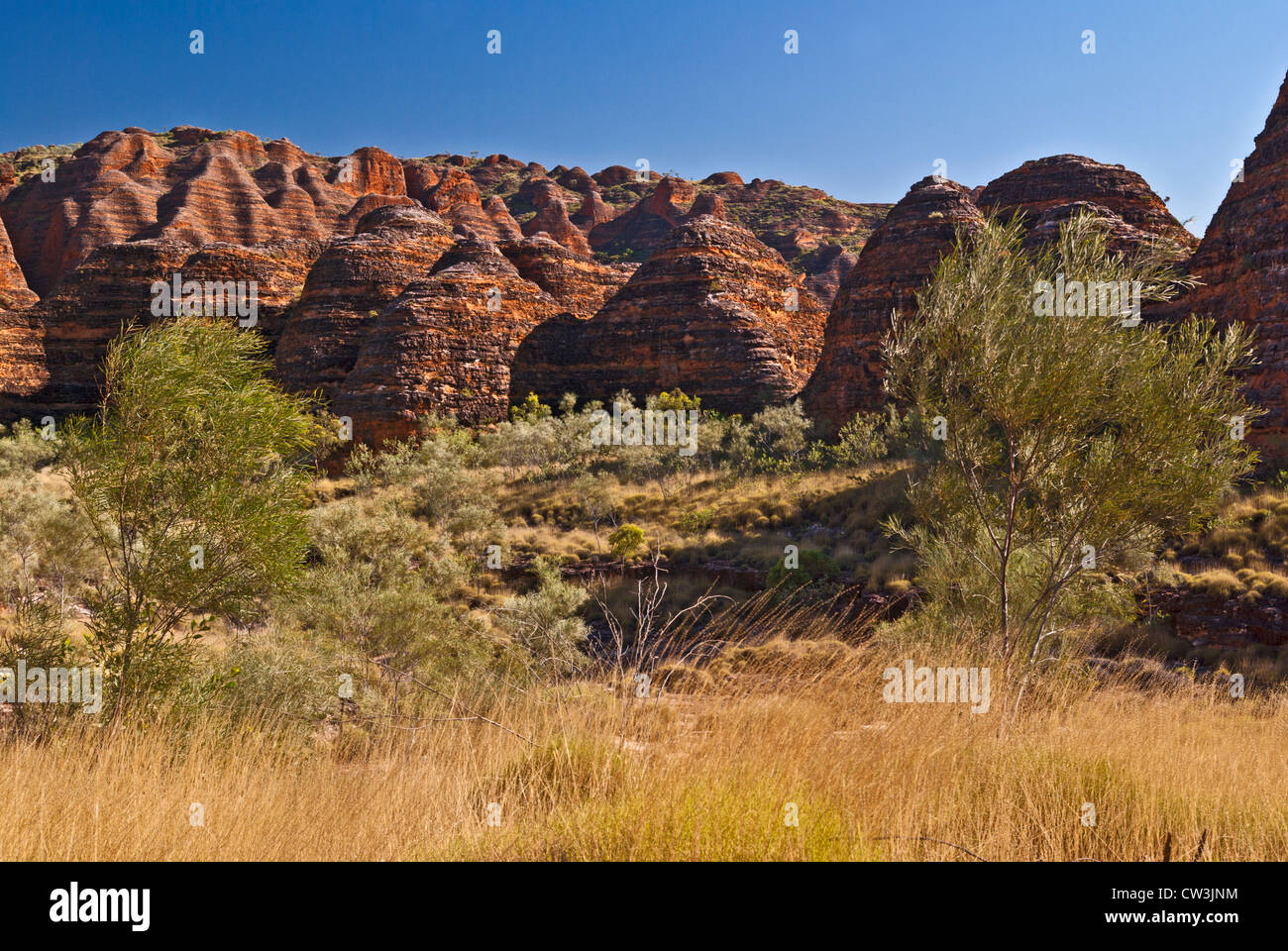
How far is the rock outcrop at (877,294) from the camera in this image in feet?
96.0

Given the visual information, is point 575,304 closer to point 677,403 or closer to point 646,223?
point 677,403

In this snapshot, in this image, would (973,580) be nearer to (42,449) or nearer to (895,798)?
(895,798)

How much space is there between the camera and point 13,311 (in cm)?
3700

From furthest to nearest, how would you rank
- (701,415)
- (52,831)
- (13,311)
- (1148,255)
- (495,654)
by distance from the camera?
1. (13,311)
2. (701,415)
3. (495,654)
4. (1148,255)
5. (52,831)

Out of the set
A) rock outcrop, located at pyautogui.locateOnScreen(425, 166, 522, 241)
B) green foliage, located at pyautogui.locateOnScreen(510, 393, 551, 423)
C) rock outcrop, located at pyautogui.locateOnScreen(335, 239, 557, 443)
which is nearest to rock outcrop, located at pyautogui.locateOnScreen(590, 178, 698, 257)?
rock outcrop, located at pyautogui.locateOnScreen(425, 166, 522, 241)

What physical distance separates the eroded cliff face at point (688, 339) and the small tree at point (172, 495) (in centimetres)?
2620

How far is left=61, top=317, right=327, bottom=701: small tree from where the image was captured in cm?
773

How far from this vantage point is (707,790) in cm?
340

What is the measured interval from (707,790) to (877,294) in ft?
98.0

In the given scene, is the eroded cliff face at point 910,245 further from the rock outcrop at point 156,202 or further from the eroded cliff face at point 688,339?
the rock outcrop at point 156,202

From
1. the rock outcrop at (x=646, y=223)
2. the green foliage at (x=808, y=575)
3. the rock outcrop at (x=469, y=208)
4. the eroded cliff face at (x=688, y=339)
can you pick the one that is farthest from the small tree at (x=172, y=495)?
the rock outcrop at (x=646, y=223)

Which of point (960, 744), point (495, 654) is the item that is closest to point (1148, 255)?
point (960, 744)

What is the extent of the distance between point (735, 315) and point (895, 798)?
32.3 m

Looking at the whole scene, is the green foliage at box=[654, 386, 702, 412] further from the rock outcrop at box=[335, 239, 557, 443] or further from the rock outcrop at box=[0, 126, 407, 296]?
Answer: the rock outcrop at box=[0, 126, 407, 296]
